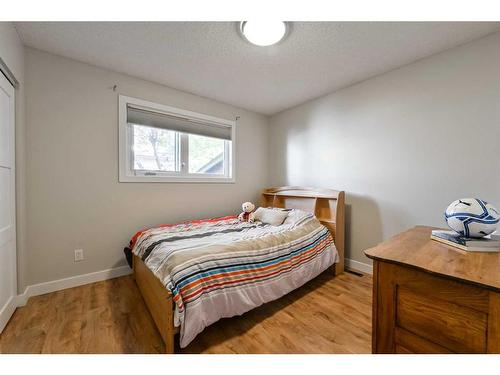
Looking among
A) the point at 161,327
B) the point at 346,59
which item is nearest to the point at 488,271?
the point at 161,327

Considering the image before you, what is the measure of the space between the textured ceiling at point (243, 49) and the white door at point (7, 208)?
0.65m

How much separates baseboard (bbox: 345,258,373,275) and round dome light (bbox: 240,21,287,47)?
8.36 feet

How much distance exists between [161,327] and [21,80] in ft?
7.76

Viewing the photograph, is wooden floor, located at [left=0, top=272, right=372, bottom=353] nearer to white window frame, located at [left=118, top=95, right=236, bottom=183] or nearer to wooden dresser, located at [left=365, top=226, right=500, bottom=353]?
wooden dresser, located at [left=365, top=226, right=500, bottom=353]

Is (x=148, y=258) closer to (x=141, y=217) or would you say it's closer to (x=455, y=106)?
(x=141, y=217)

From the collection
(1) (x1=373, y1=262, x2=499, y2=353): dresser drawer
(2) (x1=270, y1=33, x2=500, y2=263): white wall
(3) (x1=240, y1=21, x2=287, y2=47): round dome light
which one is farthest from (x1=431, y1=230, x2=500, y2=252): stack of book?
(3) (x1=240, y1=21, x2=287, y2=47): round dome light

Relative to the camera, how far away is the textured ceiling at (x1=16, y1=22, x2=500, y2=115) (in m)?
1.62

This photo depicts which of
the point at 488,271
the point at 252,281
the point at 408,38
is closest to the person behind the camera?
the point at 488,271

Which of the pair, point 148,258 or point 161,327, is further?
point 148,258

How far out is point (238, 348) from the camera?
132 cm

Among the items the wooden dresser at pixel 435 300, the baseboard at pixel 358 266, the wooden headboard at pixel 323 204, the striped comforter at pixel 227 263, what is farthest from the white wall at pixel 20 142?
the baseboard at pixel 358 266

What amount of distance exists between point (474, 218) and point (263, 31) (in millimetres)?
1785

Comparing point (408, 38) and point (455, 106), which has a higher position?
point (408, 38)

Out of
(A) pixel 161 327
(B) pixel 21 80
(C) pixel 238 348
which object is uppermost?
(B) pixel 21 80
